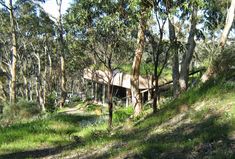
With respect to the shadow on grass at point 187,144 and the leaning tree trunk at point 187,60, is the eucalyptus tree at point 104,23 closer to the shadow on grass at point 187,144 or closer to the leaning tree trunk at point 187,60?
the leaning tree trunk at point 187,60

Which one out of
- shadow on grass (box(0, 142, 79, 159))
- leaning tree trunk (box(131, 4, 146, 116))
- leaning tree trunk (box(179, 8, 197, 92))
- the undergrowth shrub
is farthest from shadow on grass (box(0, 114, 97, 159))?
the undergrowth shrub

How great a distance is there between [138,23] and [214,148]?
7371 mm

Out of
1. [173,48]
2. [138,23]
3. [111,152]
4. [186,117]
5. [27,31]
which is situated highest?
[27,31]

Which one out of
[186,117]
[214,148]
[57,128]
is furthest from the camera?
[57,128]

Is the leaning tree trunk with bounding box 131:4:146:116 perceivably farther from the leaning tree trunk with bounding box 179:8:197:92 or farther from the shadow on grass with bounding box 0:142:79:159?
the shadow on grass with bounding box 0:142:79:159

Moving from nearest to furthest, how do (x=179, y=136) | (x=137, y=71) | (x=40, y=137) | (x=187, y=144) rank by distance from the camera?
1. (x=187, y=144)
2. (x=179, y=136)
3. (x=40, y=137)
4. (x=137, y=71)

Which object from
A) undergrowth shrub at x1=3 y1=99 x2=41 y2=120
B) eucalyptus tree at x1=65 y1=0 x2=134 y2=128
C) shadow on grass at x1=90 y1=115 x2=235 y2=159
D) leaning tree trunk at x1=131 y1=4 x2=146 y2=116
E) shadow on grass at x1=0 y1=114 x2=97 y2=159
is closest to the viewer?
shadow on grass at x1=90 y1=115 x2=235 y2=159

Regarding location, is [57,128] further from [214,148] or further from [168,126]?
[214,148]

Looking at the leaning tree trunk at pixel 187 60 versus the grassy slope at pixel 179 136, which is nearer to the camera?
the grassy slope at pixel 179 136

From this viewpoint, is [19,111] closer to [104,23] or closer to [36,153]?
[36,153]

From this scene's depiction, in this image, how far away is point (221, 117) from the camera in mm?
8523

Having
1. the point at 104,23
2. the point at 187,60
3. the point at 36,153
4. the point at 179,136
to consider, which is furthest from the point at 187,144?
the point at 104,23

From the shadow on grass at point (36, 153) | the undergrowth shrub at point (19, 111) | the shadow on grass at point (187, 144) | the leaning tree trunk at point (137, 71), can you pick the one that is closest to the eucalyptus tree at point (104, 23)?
the leaning tree trunk at point (137, 71)

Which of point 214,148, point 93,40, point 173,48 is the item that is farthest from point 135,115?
point 214,148
